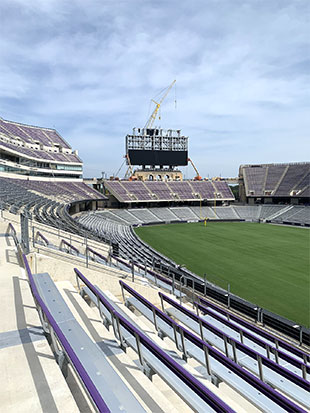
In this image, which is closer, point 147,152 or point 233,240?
point 233,240

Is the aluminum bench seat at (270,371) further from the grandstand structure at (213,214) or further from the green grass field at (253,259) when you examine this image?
the grandstand structure at (213,214)

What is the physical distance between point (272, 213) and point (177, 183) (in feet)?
82.2

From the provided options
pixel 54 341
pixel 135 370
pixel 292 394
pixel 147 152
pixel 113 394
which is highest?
pixel 147 152

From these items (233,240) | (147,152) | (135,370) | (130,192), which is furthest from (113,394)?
(147,152)

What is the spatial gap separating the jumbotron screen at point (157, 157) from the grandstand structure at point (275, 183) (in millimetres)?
18988

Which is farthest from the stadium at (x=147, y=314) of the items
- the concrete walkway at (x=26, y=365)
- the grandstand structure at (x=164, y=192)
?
the grandstand structure at (x=164, y=192)

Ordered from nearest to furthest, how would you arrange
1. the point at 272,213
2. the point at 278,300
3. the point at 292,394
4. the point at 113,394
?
the point at 113,394, the point at 292,394, the point at 278,300, the point at 272,213

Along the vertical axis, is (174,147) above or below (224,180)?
above

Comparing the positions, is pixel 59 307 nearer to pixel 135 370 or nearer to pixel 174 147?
pixel 135 370

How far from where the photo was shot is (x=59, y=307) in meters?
5.46

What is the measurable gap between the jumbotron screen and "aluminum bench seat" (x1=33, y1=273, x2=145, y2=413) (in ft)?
211

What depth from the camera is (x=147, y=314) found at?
6.73 m

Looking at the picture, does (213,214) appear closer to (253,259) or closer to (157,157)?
(157,157)

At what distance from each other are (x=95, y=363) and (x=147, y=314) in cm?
307
